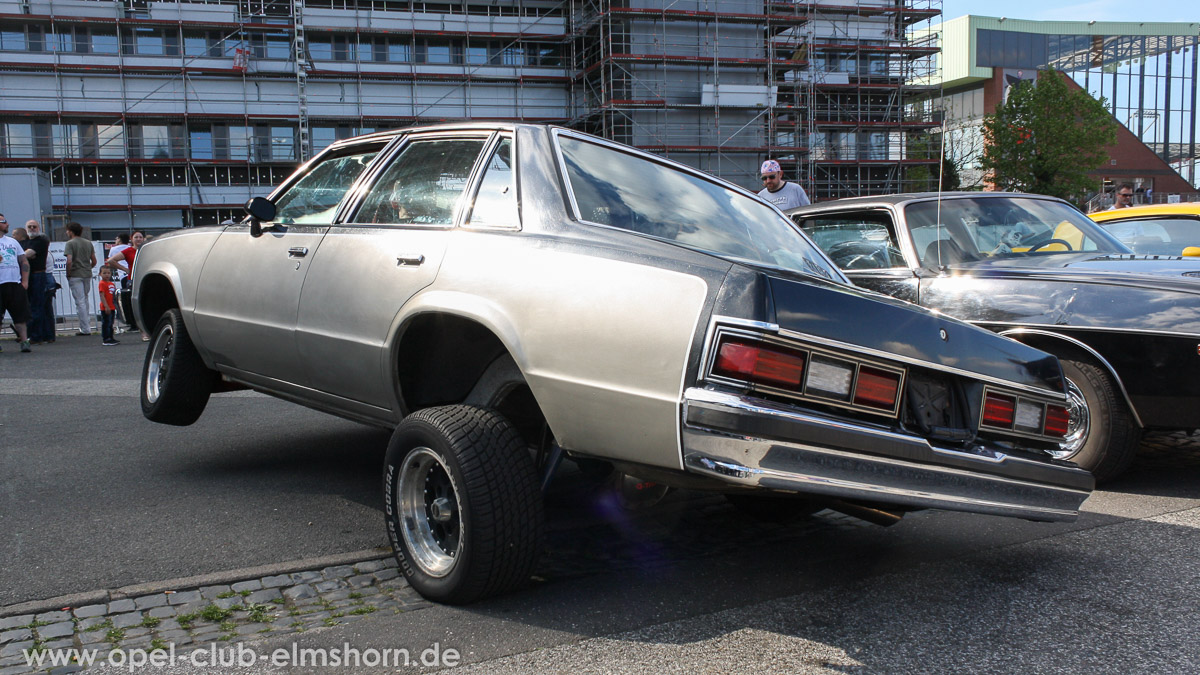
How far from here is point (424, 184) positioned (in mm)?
3732

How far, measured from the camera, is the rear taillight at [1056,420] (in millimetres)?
3188

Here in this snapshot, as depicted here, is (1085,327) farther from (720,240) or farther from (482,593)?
(482,593)

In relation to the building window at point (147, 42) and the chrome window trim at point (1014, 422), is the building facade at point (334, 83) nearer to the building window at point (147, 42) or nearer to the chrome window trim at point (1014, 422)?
the building window at point (147, 42)

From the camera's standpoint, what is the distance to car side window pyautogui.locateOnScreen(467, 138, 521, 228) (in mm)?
3262

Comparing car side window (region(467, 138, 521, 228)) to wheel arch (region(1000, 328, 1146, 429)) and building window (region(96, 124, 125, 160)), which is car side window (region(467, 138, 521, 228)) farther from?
building window (region(96, 124, 125, 160))

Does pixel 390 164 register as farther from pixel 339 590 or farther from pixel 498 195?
pixel 339 590

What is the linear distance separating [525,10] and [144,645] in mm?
46650

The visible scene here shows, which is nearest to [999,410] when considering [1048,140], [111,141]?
[111,141]

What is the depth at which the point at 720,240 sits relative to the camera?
3.46 meters

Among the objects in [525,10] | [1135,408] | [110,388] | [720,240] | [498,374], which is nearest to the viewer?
[498,374]

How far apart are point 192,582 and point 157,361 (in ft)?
7.85

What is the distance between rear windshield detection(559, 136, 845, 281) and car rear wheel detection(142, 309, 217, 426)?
2683 mm

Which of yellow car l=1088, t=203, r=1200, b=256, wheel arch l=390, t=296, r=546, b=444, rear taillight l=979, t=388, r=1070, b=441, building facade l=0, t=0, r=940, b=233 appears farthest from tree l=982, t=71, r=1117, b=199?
wheel arch l=390, t=296, r=546, b=444

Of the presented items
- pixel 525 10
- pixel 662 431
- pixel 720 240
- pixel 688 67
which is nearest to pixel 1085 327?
pixel 720 240
